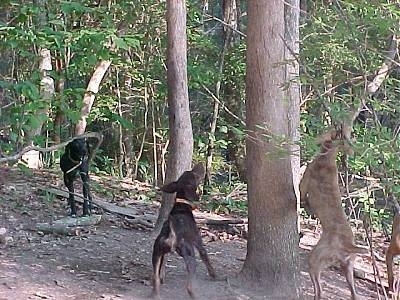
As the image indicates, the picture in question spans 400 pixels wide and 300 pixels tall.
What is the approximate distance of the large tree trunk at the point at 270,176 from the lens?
7.88 meters

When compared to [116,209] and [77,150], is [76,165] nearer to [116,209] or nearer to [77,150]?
[77,150]

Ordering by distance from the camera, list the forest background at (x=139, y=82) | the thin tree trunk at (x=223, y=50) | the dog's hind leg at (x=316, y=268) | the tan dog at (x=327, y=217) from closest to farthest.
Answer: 1. the tan dog at (x=327, y=217)
2. the dog's hind leg at (x=316, y=268)
3. the forest background at (x=139, y=82)
4. the thin tree trunk at (x=223, y=50)

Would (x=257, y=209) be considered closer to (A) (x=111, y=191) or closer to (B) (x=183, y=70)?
(B) (x=183, y=70)

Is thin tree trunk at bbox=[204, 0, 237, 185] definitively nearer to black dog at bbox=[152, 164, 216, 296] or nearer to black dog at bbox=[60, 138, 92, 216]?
black dog at bbox=[60, 138, 92, 216]

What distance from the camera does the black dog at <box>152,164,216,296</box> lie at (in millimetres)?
7445

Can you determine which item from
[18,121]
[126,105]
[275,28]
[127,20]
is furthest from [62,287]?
[126,105]

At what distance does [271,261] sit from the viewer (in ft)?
26.1

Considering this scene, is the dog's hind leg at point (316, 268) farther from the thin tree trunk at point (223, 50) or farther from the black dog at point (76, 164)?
the thin tree trunk at point (223, 50)

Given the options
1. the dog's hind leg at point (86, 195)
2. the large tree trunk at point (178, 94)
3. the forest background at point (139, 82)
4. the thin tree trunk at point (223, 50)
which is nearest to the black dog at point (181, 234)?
the forest background at point (139, 82)

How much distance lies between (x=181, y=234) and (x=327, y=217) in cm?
147

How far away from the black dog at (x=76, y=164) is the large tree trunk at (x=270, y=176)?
3501 millimetres

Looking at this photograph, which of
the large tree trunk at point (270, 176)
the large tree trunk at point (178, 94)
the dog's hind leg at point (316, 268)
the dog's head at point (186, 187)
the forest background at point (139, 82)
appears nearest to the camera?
the dog's hind leg at point (316, 268)

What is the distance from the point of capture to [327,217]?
7375 millimetres

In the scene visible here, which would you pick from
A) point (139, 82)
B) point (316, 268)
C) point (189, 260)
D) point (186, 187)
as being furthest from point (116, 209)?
point (139, 82)
